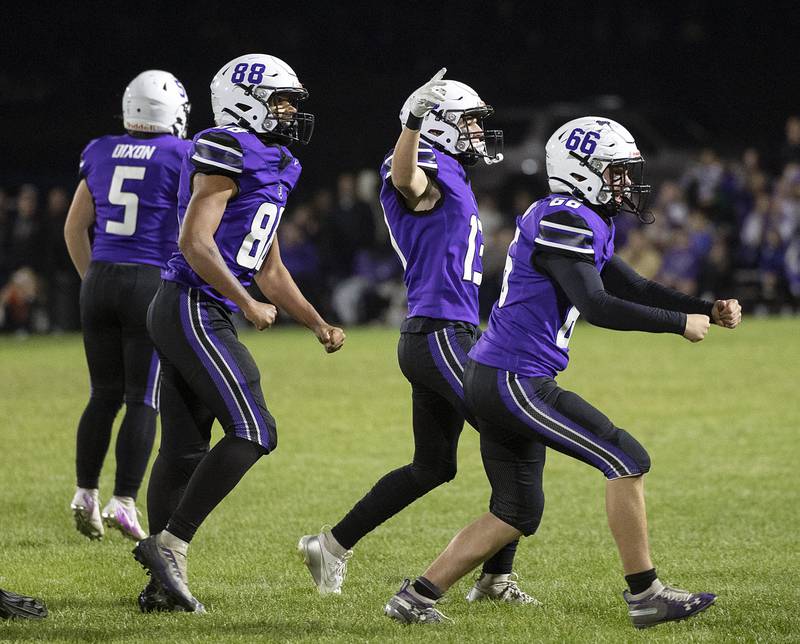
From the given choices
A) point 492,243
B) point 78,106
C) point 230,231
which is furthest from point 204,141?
point 78,106

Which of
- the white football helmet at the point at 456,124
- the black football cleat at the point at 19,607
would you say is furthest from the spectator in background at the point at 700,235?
the black football cleat at the point at 19,607

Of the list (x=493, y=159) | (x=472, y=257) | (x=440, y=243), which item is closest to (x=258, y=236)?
(x=440, y=243)

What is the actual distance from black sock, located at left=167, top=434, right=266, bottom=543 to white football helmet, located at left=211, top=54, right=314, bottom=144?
1240 mm

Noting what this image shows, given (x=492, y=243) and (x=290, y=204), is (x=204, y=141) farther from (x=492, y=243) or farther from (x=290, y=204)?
(x=290, y=204)

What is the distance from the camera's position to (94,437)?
6.71 m

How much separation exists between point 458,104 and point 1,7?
20.2 m

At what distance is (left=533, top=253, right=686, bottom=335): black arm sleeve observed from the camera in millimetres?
4613

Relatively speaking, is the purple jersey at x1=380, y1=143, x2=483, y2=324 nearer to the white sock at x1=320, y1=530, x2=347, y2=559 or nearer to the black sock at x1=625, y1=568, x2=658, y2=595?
the white sock at x1=320, y1=530, x2=347, y2=559

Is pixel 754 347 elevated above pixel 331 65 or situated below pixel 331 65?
below

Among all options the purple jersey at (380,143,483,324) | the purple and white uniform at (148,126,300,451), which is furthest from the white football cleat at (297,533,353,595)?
the purple jersey at (380,143,483,324)

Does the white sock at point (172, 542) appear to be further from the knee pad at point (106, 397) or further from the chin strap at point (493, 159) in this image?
the chin strap at point (493, 159)

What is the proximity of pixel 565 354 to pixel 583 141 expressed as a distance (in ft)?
2.62

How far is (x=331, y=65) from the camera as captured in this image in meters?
25.3

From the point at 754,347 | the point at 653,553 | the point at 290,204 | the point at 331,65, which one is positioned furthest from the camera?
the point at 331,65
